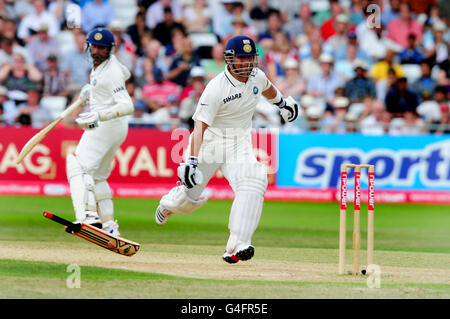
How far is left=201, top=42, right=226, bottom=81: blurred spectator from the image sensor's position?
701 inches

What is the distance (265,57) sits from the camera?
1852 centimetres

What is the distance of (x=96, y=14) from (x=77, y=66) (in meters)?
1.52

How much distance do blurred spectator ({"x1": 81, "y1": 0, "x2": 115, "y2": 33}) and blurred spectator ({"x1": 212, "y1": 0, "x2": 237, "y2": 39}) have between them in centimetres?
212

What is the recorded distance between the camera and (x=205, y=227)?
12.4 m

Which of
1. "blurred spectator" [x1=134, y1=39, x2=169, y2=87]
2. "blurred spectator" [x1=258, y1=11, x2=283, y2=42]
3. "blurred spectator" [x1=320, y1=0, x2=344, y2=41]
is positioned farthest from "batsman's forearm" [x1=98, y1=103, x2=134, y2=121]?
"blurred spectator" [x1=320, y1=0, x2=344, y2=41]

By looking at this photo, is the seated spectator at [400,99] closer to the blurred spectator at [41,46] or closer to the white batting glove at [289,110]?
the blurred spectator at [41,46]

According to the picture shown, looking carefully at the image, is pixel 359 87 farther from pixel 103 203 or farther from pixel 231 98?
pixel 231 98

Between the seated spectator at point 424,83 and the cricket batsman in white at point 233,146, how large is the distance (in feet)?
32.8

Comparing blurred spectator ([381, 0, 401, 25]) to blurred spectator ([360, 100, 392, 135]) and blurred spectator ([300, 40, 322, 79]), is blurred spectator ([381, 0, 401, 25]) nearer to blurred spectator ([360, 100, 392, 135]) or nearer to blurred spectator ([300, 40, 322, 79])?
blurred spectator ([300, 40, 322, 79])

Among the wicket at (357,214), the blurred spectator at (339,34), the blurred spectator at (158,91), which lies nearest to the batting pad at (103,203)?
the wicket at (357,214)

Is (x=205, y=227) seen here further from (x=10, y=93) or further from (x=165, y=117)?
(x=10, y=93)

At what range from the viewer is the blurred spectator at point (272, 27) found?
19031 millimetres

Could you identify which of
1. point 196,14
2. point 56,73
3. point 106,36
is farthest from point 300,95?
point 106,36
